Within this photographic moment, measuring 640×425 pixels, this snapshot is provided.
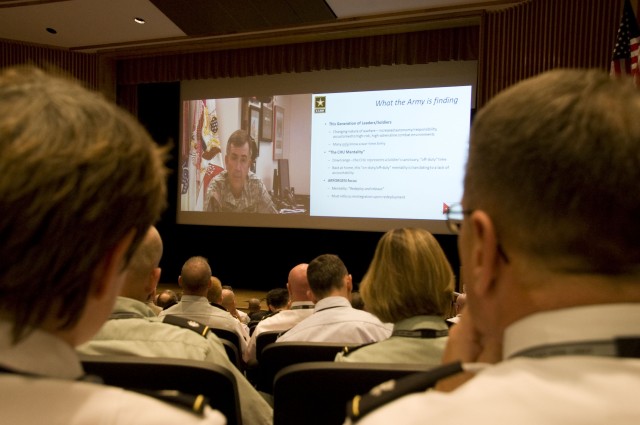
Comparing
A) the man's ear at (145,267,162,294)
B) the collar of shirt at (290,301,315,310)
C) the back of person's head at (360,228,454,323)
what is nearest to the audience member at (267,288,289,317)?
the collar of shirt at (290,301,315,310)

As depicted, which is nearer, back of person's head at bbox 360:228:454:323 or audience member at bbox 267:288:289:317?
back of person's head at bbox 360:228:454:323

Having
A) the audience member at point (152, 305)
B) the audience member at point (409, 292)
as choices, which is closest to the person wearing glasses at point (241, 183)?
the audience member at point (152, 305)

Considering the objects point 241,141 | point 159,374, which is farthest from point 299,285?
point 241,141

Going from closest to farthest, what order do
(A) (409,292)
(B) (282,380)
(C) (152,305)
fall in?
(B) (282,380) → (A) (409,292) → (C) (152,305)

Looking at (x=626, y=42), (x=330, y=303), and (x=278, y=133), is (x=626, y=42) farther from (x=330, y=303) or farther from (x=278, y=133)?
(x=278, y=133)

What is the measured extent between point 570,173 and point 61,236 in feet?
1.97

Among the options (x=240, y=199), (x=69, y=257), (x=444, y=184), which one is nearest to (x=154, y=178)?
(x=69, y=257)

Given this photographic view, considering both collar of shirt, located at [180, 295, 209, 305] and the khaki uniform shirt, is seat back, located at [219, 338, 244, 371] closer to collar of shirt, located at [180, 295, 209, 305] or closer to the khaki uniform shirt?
the khaki uniform shirt

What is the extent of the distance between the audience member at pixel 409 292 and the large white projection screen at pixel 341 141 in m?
4.45

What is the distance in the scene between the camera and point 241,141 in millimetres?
7297

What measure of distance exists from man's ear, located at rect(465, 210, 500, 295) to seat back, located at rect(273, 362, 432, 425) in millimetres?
745

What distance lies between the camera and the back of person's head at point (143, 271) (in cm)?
197

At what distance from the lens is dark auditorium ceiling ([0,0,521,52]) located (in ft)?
18.4

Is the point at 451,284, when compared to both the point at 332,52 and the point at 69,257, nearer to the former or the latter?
the point at 69,257
